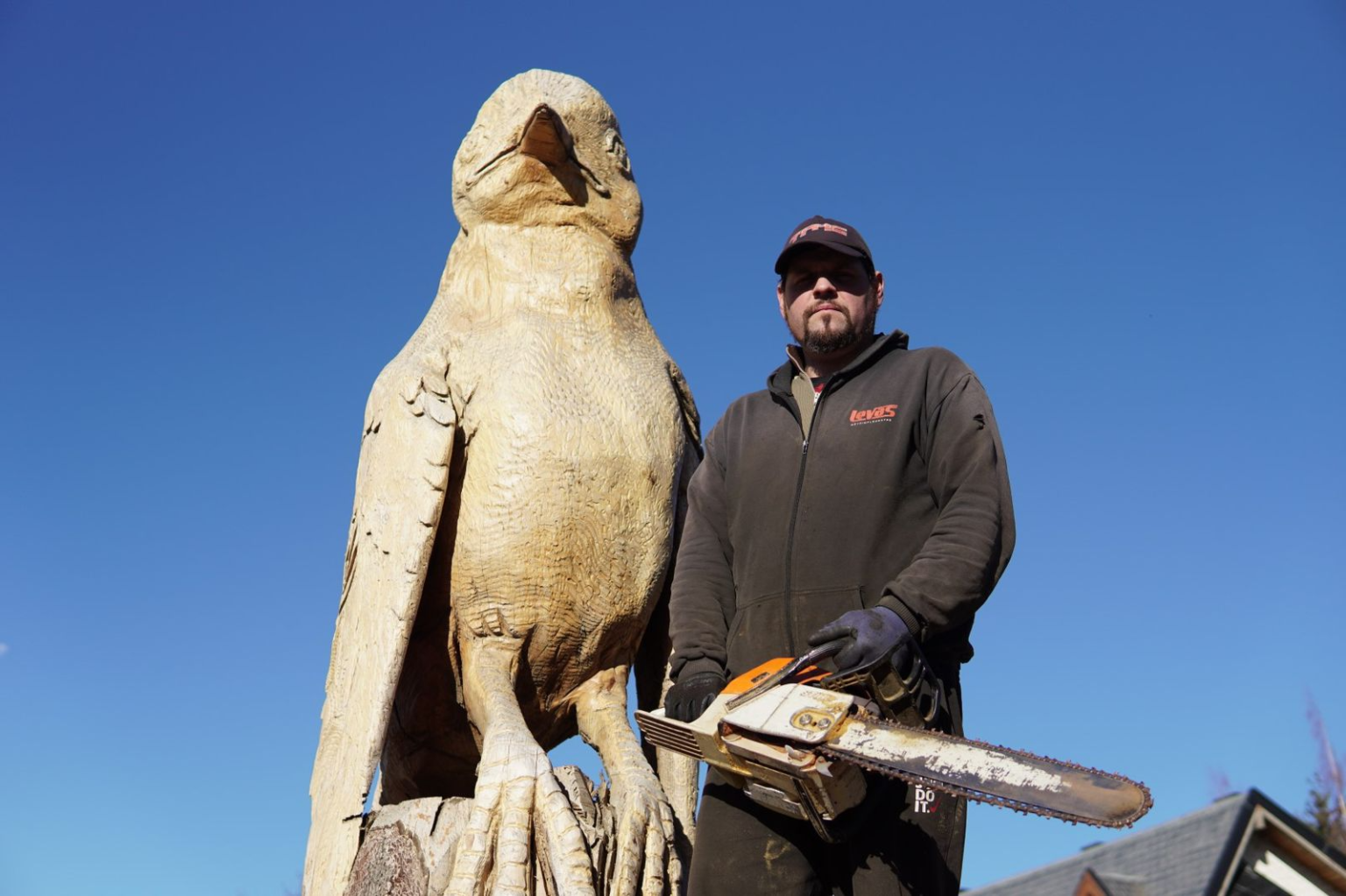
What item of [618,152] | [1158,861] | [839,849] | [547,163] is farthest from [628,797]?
[1158,861]

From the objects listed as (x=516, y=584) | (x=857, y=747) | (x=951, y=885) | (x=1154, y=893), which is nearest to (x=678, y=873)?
(x=516, y=584)

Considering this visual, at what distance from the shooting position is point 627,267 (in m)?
6.32

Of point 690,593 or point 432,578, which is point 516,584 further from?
point 690,593

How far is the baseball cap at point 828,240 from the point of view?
416 cm

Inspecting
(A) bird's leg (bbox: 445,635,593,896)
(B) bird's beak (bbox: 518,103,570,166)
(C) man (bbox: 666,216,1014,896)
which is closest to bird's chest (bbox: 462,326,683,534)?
(B) bird's beak (bbox: 518,103,570,166)

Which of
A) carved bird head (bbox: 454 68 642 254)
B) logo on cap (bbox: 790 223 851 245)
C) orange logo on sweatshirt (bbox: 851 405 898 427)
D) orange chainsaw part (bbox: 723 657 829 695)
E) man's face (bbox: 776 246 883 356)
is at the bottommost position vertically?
orange chainsaw part (bbox: 723 657 829 695)

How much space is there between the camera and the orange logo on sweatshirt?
159 inches

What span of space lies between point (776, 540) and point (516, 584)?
5.59ft

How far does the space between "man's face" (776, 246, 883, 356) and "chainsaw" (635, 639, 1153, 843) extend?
0.94m

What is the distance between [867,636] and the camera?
11.7ft

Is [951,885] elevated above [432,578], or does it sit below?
below

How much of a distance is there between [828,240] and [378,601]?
88.4 inches

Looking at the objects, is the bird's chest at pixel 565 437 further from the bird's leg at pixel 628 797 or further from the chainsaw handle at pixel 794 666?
the chainsaw handle at pixel 794 666

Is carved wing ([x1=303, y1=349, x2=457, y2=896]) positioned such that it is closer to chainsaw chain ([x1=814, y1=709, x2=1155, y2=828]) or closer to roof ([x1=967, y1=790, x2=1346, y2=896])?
chainsaw chain ([x1=814, y1=709, x2=1155, y2=828])
